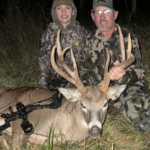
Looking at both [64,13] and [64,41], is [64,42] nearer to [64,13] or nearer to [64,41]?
[64,41]

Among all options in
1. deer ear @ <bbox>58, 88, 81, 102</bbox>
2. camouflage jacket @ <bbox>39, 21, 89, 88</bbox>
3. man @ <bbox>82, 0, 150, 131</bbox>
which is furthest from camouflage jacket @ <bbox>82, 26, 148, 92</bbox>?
deer ear @ <bbox>58, 88, 81, 102</bbox>

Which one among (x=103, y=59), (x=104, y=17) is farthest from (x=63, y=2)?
(x=103, y=59)

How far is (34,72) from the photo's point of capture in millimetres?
6465

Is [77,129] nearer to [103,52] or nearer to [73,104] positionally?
[73,104]

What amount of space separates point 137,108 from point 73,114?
1183 millimetres

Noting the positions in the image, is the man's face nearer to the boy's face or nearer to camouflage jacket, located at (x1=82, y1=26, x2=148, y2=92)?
camouflage jacket, located at (x1=82, y1=26, x2=148, y2=92)

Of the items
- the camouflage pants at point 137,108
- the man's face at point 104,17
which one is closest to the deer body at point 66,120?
the camouflage pants at point 137,108

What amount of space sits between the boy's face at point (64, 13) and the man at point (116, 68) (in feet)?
2.31

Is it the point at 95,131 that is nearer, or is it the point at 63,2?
the point at 95,131

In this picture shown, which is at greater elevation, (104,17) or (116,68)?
(104,17)

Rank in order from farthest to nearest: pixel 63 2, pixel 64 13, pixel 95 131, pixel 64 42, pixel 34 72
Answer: pixel 34 72 → pixel 64 42 → pixel 64 13 → pixel 63 2 → pixel 95 131

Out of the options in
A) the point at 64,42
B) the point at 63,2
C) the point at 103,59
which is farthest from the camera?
the point at 64,42

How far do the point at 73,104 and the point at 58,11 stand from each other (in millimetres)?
2446

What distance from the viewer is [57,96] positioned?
3.46 meters
